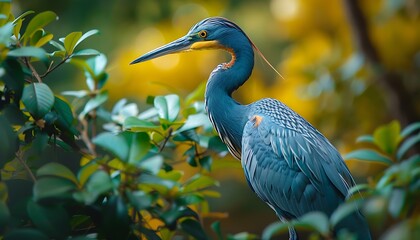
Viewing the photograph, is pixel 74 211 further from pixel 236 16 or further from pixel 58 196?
pixel 236 16

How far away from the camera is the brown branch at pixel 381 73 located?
3.04 m

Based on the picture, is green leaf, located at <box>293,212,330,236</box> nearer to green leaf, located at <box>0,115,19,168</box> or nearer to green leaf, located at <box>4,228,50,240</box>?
green leaf, located at <box>4,228,50,240</box>

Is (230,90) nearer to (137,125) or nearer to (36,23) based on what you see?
(137,125)

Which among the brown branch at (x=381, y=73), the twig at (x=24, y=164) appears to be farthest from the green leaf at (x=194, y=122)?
the brown branch at (x=381, y=73)

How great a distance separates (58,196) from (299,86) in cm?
235

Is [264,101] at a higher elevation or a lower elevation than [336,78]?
higher

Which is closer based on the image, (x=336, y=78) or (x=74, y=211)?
(x=74, y=211)

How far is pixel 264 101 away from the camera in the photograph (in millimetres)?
1987

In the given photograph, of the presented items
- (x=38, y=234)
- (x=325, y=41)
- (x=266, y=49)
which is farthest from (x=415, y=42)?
(x=38, y=234)

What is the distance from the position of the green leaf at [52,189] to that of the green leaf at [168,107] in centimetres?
43

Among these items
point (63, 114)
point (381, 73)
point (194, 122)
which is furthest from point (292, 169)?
point (381, 73)

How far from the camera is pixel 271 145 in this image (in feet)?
6.06

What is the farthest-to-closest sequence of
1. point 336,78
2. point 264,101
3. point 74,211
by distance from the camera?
point 336,78
point 264,101
point 74,211

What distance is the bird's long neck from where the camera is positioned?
195cm
